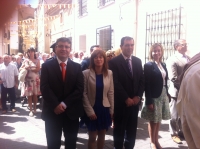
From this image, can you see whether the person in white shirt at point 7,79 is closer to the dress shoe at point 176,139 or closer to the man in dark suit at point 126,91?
the man in dark suit at point 126,91

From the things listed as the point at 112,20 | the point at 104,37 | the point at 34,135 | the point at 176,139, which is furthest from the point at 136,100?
the point at 104,37

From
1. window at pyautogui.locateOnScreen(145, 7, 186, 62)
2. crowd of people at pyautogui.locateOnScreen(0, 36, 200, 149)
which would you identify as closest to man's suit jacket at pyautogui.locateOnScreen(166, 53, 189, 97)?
crowd of people at pyautogui.locateOnScreen(0, 36, 200, 149)

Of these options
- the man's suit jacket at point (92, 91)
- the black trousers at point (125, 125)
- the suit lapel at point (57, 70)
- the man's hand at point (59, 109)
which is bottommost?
the black trousers at point (125, 125)

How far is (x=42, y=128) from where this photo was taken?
216 inches

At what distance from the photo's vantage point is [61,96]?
321 cm

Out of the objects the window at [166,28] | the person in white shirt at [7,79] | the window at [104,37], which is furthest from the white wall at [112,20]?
the person in white shirt at [7,79]

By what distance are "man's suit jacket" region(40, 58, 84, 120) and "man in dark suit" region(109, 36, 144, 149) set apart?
0.70 meters

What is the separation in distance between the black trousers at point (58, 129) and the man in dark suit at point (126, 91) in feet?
2.58

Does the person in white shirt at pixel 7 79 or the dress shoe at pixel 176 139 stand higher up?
the person in white shirt at pixel 7 79

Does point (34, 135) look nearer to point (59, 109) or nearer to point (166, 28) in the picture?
point (59, 109)

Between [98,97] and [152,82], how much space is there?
3.31ft

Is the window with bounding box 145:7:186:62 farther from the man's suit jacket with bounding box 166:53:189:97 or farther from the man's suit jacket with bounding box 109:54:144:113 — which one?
the man's suit jacket with bounding box 109:54:144:113

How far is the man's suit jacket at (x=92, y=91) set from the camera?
133 inches

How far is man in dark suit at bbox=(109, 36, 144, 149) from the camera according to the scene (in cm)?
363
